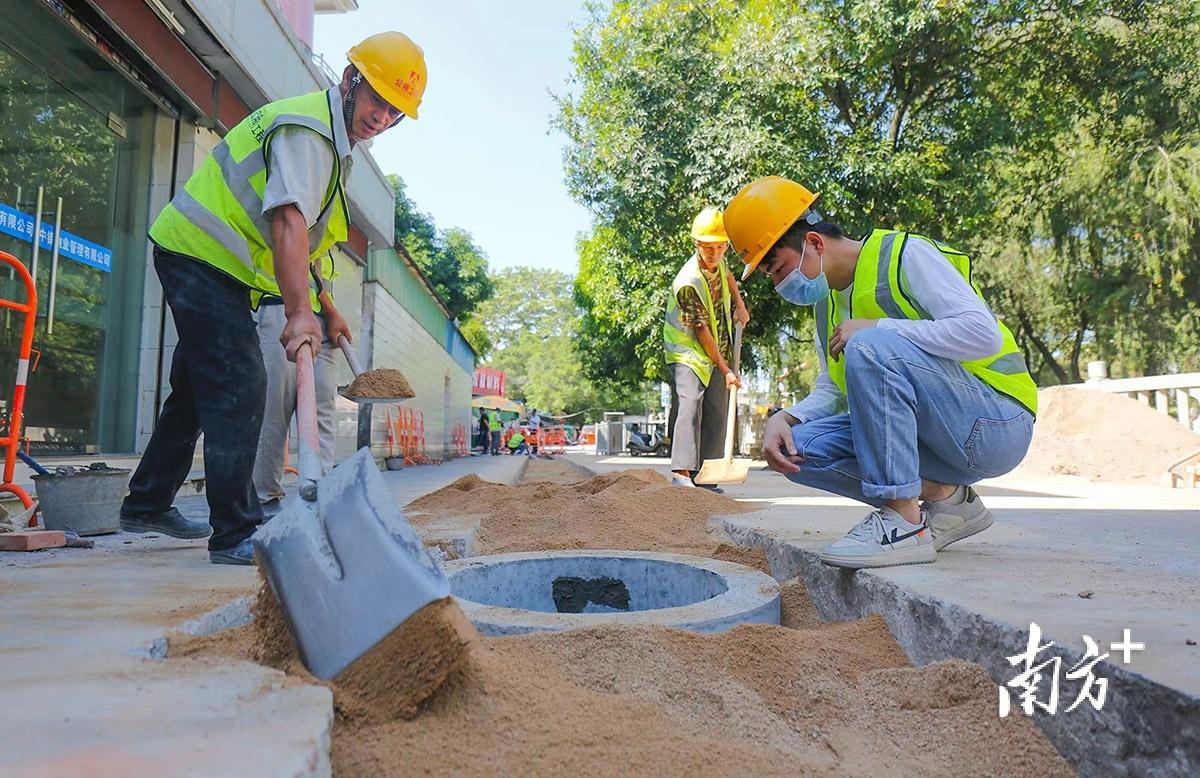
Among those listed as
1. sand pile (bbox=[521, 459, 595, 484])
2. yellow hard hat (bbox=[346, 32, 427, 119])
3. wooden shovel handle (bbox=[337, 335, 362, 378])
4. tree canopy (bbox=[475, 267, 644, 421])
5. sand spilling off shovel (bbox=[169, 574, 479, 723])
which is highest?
tree canopy (bbox=[475, 267, 644, 421])

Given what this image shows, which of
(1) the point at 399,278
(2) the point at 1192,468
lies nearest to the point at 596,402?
(1) the point at 399,278

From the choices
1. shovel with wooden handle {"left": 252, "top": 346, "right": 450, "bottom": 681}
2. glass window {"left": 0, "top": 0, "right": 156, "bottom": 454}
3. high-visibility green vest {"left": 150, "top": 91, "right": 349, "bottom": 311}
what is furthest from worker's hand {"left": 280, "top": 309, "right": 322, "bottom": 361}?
glass window {"left": 0, "top": 0, "right": 156, "bottom": 454}

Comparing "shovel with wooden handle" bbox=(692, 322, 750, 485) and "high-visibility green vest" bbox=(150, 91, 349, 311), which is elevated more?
"high-visibility green vest" bbox=(150, 91, 349, 311)

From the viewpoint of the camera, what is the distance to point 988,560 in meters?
2.26

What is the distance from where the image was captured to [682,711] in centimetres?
150

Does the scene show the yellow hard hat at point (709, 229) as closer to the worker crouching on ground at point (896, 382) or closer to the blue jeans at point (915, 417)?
the worker crouching on ground at point (896, 382)

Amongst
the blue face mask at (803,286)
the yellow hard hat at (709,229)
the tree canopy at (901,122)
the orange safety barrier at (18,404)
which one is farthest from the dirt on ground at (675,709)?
the tree canopy at (901,122)

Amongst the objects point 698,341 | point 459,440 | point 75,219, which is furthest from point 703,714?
point 459,440

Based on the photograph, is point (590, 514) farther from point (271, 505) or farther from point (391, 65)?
point (391, 65)

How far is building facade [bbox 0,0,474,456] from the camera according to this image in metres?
4.54

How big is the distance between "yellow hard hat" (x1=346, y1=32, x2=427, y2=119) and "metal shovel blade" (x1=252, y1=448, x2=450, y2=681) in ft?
4.61

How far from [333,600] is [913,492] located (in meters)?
1.57

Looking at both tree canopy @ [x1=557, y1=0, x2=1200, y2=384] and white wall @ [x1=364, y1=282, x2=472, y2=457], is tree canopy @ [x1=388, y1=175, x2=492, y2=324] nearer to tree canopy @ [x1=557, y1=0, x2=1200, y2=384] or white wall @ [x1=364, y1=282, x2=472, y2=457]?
white wall @ [x1=364, y1=282, x2=472, y2=457]

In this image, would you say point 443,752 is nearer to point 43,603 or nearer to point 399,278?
point 43,603
